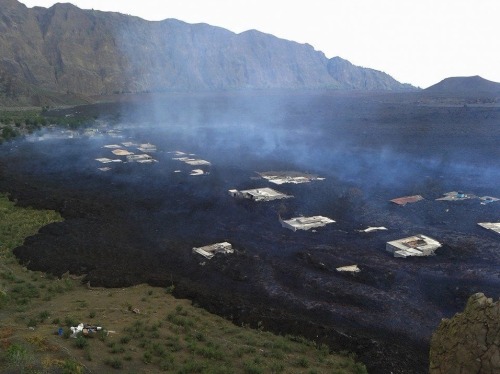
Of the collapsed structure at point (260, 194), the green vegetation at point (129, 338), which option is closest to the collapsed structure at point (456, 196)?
the collapsed structure at point (260, 194)

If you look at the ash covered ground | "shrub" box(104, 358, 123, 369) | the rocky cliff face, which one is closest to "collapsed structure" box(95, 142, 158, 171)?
the ash covered ground

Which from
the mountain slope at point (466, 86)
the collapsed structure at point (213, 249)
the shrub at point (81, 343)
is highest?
the mountain slope at point (466, 86)

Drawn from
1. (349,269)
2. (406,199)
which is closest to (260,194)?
(406,199)

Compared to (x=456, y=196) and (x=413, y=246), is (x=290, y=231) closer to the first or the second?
(x=413, y=246)

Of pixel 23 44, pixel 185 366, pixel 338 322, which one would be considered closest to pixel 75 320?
pixel 185 366

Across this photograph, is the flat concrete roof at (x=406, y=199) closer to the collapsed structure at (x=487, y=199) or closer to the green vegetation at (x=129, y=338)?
the collapsed structure at (x=487, y=199)
